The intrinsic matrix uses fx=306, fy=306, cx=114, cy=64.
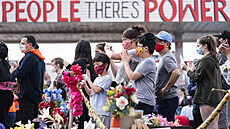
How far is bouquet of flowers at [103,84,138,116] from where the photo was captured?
4.90 feet

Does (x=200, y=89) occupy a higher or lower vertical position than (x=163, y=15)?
lower

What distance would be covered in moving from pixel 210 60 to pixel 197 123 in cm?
122

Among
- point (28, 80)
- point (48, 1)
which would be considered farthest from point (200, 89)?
point (48, 1)

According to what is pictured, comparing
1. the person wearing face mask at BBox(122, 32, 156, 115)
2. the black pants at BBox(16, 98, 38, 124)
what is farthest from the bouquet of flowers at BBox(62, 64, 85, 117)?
the black pants at BBox(16, 98, 38, 124)

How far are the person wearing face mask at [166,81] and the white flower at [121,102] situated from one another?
212 cm

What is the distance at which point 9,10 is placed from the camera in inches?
451

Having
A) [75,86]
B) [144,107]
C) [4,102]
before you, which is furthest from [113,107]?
[4,102]

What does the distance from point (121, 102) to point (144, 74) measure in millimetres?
1483

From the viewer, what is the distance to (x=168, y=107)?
3580mm

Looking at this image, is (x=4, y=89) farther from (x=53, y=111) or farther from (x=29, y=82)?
(x=53, y=111)

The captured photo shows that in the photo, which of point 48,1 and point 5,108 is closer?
point 5,108

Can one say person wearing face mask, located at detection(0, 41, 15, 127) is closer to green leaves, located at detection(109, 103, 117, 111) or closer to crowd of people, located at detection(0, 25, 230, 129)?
crowd of people, located at detection(0, 25, 230, 129)

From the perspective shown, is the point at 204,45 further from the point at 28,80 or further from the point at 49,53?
the point at 49,53

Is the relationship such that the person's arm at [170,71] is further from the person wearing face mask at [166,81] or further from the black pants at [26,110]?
the black pants at [26,110]
